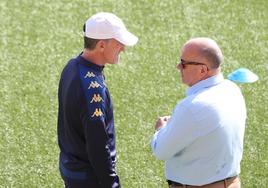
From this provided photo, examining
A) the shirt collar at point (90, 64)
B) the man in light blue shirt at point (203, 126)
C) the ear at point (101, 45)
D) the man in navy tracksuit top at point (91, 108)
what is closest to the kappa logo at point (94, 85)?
the man in navy tracksuit top at point (91, 108)

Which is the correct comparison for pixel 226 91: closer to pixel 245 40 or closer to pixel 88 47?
pixel 88 47

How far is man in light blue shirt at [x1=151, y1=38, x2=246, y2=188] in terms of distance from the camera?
3.65m

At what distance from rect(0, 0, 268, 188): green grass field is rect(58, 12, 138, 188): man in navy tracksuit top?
1.61 m

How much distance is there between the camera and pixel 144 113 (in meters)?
6.57

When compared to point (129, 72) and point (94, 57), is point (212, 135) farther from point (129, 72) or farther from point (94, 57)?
point (129, 72)

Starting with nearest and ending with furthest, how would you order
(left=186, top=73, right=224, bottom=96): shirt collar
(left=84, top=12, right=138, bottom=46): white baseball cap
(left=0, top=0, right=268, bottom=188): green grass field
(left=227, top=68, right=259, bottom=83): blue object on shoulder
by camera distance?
(left=186, top=73, right=224, bottom=96): shirt collar < (left=84, top=12, right=138, bottom=46): white baseball cap < (left=227, top=68, right=259, bottom=83): blue object on shoulder < (left=0, top=0, right=268, bottom=188): green grass field

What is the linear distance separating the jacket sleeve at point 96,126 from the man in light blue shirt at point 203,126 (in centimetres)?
32

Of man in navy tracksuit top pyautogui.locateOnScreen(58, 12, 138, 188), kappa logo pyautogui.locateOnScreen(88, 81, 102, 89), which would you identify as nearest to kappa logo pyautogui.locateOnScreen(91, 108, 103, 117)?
man in navy tracksuit top pyautogui.locateOnScreen(58, 12, 138, 188)

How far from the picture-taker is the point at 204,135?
3.68 metres

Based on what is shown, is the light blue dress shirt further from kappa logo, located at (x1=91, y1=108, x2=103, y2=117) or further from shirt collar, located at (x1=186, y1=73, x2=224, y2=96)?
kappa logo, located at (x1=91, y1=108, x2=103, y2=117)

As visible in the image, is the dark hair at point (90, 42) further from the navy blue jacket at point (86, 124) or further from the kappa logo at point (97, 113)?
the kappa logo at point (97, 113)

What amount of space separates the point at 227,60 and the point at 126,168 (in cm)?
232

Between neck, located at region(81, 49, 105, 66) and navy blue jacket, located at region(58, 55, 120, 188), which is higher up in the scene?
neck, located at region(81, 49, 105, 66)

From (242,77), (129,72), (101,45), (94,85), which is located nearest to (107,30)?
(101,45)
